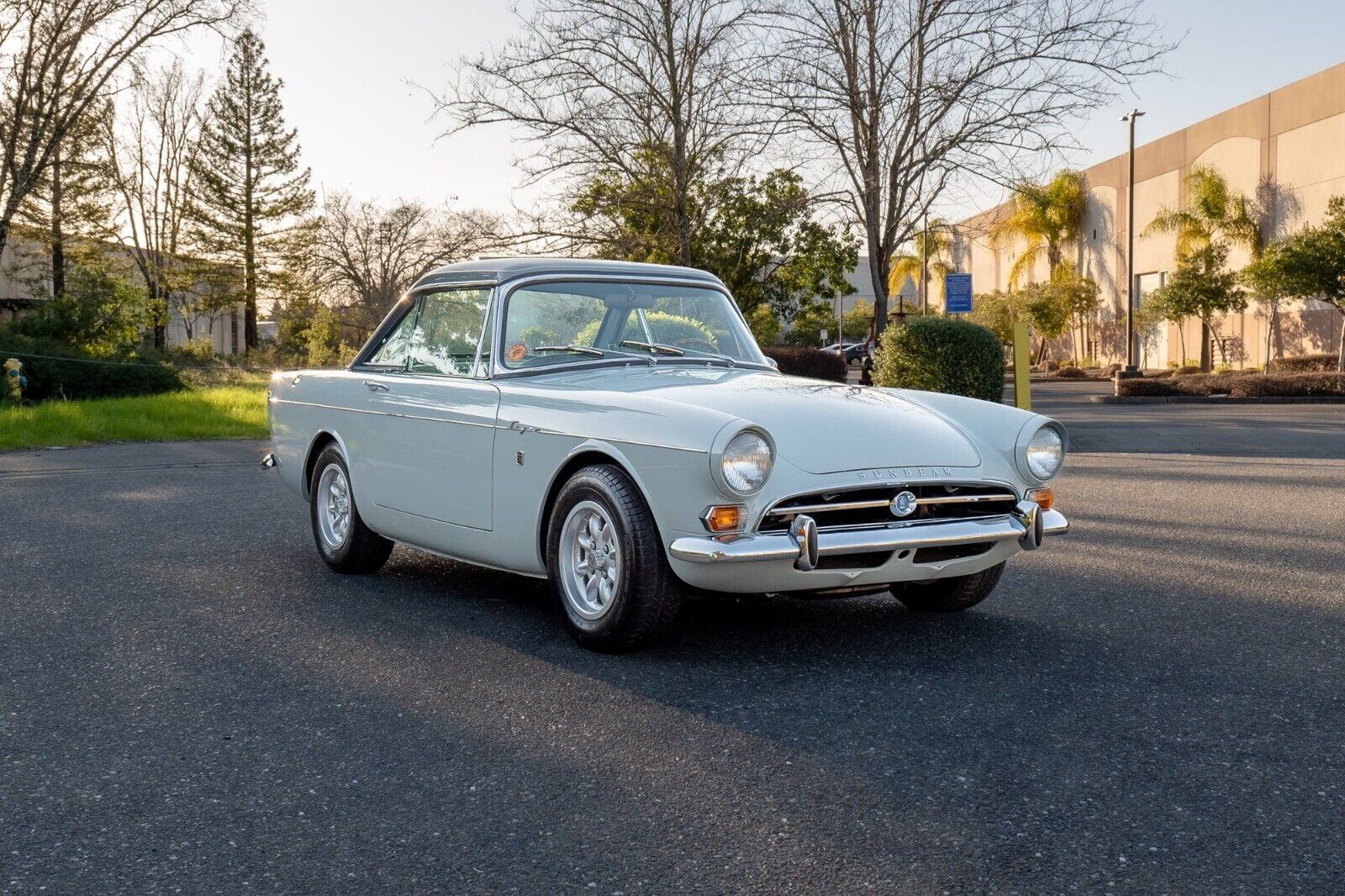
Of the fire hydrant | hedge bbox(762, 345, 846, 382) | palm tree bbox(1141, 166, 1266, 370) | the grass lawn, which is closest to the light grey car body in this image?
the grass lawn

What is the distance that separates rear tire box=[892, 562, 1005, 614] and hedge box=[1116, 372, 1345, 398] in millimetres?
24091

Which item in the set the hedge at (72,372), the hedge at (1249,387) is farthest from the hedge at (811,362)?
the hedge at (72,372)

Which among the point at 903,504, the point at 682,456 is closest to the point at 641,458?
the point at 682,456

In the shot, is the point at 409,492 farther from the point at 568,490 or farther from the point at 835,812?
the point at 835,812

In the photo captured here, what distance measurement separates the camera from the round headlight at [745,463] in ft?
15.5

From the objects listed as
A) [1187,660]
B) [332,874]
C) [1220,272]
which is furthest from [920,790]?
[1220,272]

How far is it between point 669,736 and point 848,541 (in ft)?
3.47

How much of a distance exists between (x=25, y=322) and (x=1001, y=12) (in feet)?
59.4

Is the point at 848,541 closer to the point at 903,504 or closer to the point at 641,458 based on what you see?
the point at 903,504

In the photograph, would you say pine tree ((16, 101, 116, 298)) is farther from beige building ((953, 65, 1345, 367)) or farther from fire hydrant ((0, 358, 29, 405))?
beige building ((953, 65, 1345, 367))

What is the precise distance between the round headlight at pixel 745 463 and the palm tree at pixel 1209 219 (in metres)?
39.1

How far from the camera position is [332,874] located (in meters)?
3.06

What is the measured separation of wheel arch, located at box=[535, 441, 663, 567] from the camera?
5008mm

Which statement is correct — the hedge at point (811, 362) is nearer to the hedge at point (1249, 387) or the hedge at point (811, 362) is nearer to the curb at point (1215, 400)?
the curb at point (1215, 400)
